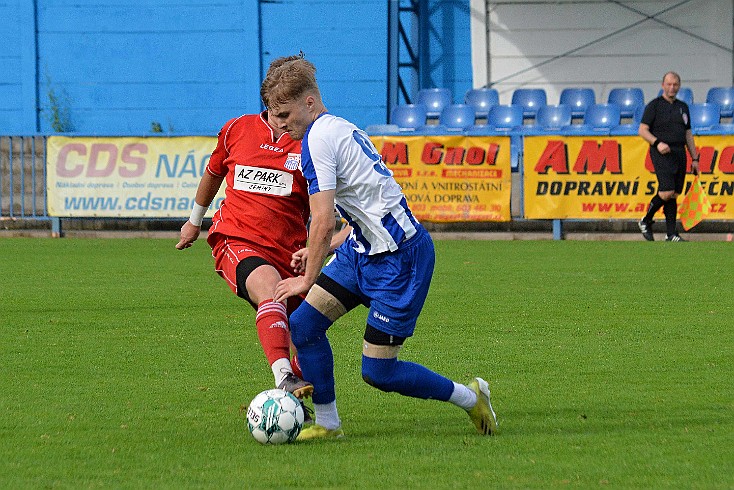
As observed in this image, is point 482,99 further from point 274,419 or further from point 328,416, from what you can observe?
point 274,419

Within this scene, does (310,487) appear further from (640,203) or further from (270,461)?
(640,203)

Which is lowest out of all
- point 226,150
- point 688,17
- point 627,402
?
point 627,402

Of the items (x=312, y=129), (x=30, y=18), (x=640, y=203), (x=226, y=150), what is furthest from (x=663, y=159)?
(x=30, y=18)

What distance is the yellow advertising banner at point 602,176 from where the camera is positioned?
1731cm

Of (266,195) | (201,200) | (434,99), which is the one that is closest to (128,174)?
(434,99)

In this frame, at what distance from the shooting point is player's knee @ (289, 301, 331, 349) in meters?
5.32

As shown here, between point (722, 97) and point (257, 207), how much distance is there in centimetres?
1871

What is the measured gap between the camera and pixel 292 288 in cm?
521

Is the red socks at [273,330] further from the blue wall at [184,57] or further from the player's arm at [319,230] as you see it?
the blue wall at [184,57]

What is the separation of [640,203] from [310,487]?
1384 cm

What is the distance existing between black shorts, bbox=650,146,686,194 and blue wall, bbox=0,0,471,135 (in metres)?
9.00

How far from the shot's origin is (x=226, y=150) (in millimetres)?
6562

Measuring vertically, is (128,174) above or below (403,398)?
above

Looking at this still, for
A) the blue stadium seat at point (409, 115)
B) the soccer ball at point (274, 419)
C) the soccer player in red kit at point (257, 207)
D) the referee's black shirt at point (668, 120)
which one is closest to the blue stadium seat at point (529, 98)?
the blue stadium seat at point (409, 115)
